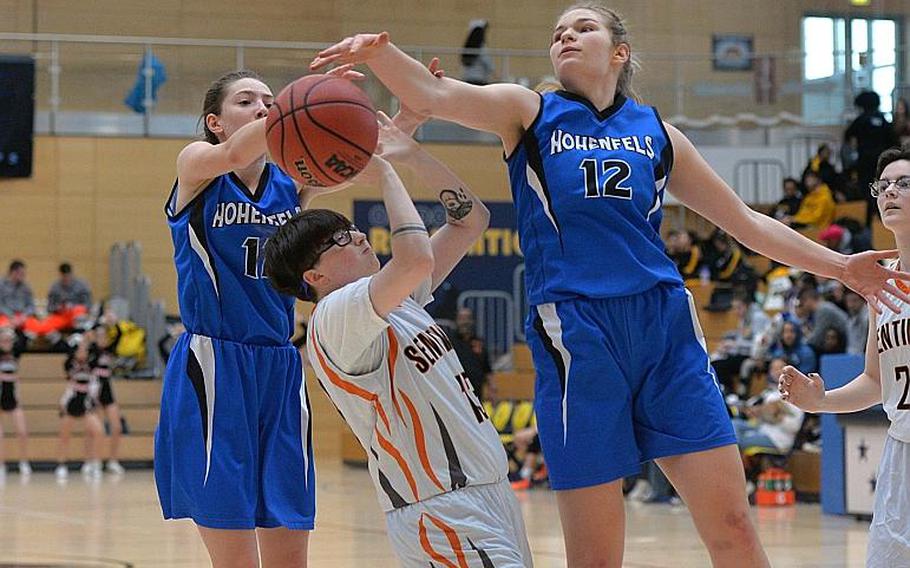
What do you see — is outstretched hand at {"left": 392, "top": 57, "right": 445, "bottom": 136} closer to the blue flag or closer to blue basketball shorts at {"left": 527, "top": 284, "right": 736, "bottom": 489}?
blue basketball shorts at {"left": 527, "top": 284, "right": 736, "bottom": 489}

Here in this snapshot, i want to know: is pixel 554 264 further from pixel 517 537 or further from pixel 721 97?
pixel 721 97

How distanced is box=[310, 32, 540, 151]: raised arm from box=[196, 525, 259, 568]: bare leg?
1.38 m

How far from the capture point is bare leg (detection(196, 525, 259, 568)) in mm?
4293

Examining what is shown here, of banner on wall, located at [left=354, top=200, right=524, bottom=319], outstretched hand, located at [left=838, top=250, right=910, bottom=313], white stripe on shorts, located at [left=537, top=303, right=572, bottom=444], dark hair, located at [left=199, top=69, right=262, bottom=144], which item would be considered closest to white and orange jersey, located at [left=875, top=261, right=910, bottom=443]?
outstretched hand, located at [left=838, top=250, right=910, bottom=313]

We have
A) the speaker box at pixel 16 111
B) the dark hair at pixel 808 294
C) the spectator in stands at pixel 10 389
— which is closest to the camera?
the dark hair at pixel 808 294

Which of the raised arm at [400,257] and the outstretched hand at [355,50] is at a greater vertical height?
the outstretched hand at [355,50]

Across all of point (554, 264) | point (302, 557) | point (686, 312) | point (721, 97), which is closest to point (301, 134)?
point (554, 264)

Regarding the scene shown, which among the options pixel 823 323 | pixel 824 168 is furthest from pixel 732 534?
pixel 824 168

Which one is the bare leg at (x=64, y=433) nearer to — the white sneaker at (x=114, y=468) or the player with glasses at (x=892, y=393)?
the white sneaker at (x=114, y=468)

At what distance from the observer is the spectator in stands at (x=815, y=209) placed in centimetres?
1769

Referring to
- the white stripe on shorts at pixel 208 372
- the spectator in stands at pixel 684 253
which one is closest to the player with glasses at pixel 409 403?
the white stripe on shorts at pixel 208 372

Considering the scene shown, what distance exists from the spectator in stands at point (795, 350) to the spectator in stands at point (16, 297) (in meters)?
9.84

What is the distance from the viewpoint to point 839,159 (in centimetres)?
1895

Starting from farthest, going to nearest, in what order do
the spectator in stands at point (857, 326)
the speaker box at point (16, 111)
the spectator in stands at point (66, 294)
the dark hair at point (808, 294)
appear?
the spectator in stands at point (66, 294) < the speaker box at point (16, 111) < the dark hair at point (808, 294) < the spectator in stands at point (857, 326)
